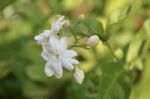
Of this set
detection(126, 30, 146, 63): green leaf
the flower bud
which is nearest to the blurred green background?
detection(126, 30, 146, 63): green leaf

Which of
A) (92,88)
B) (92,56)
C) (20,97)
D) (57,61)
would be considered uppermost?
(92,56)

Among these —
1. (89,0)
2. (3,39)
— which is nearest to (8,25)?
(3,39)

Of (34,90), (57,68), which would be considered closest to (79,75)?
(57,68)

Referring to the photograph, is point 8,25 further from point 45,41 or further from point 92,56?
point 45,41

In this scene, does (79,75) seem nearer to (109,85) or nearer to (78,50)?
(109,85)

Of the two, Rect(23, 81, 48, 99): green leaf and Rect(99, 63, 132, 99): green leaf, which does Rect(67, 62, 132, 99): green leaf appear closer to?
Rect(99, 63, 132, 99): green leaf

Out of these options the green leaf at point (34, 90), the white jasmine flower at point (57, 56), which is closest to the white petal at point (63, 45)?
the white jasmine flower at point (57, 56)
